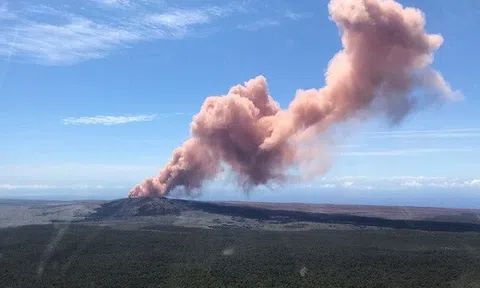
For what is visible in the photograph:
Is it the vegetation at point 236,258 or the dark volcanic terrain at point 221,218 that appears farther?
the dark volcanic terrain at point 221,218

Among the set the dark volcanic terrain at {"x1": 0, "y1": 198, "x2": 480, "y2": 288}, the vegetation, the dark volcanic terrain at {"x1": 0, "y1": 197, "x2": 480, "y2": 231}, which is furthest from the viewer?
the dark volcanic terrain at {"x1": 0, "y1": 197, "x2": 480, "y2": 231}

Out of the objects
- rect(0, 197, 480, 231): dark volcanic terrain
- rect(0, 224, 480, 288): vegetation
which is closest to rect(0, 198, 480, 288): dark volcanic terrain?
rect(0, 224, 480, 288): vegetation

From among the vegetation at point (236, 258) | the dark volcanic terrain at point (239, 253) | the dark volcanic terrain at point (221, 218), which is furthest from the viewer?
the dark volcanic terrain at point (221, 218)

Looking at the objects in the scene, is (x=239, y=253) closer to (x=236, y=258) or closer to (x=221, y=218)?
(x=236, y=258)

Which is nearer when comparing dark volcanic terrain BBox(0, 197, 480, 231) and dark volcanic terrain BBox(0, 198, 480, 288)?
dark volcanic terrain BBox(0, 198, 480, 288)

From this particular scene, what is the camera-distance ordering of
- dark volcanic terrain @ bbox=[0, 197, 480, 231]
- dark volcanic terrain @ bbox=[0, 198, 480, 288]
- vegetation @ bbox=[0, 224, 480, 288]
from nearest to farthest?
1. vegetation @ bbox=[0, 224, 480, 288]
2. dark volcanic terrain @ bbox=[0, 198, 480, 288]
3. dark volcanic terrain @ bbox=[0, 197, 480, 231]

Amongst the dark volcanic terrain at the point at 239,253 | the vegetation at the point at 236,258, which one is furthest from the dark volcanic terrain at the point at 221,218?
the vegetation at the point at 236,258

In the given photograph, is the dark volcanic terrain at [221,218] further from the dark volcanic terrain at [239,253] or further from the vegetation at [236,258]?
the vegetation at [236,258]

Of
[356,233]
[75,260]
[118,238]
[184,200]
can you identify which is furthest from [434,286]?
[184,200]

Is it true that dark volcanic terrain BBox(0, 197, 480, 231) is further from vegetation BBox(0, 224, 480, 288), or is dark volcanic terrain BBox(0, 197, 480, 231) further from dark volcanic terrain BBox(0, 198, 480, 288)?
vegetation BBox(0, 224, 480, 288)
